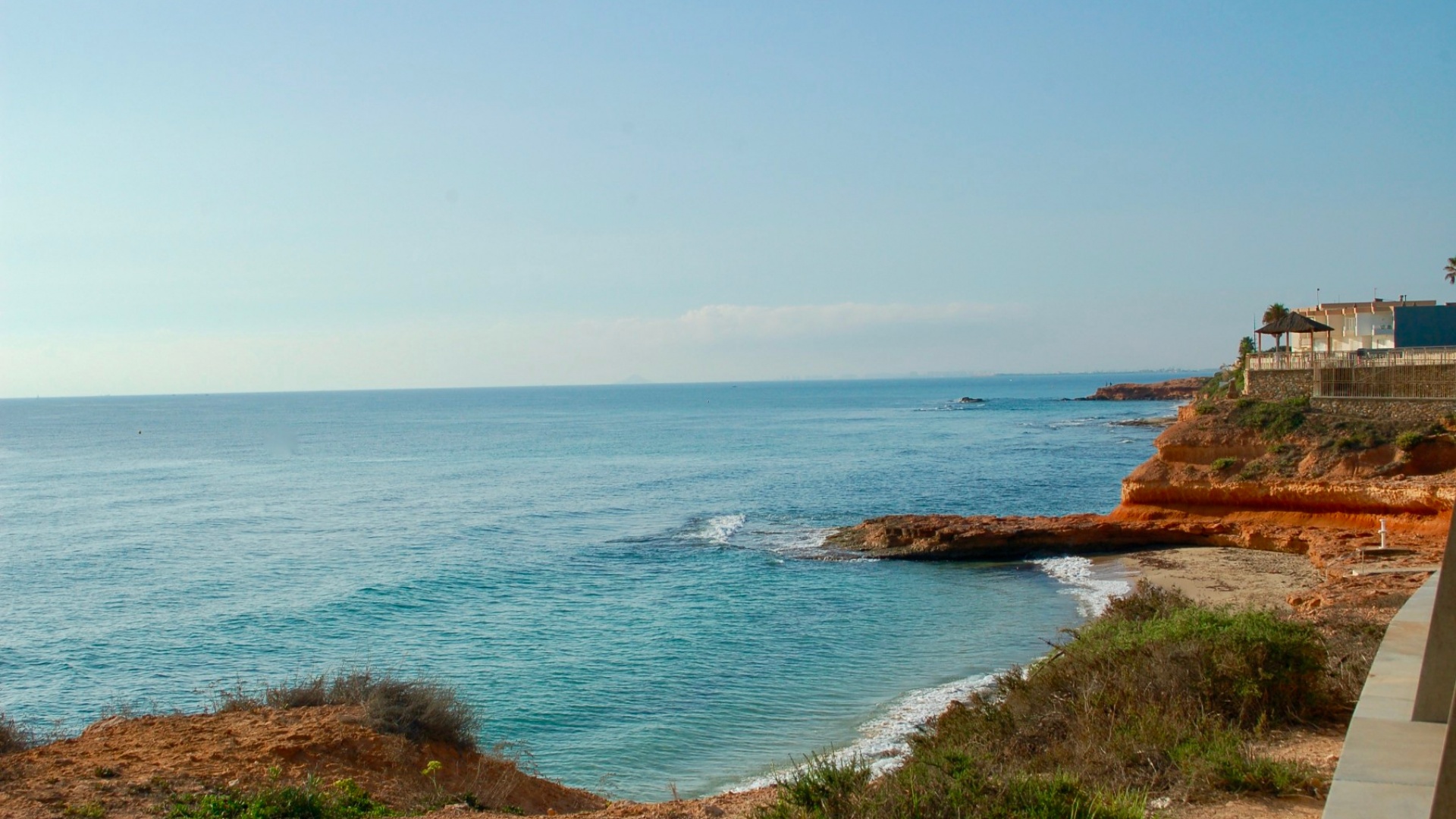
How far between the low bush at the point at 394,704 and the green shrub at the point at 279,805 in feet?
8.04

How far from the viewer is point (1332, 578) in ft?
70.1

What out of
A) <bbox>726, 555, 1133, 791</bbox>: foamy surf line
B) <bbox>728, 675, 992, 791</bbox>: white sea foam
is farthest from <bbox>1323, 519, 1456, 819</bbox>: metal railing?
<bbox>728, 675, 992, 791</bbox>: white sea foam

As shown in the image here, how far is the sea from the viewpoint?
57.6 ft

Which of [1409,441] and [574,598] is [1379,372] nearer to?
[1409,441]

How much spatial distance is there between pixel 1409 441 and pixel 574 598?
86.8 feet

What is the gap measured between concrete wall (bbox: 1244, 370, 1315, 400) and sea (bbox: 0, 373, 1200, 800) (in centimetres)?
871

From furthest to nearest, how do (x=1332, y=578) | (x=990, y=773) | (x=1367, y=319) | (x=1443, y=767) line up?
(x=1367, y=319) < (x=1332, y=578) < (x=990, y=773) < (x=1443, y=767)

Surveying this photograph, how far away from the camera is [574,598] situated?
2752 centimetres

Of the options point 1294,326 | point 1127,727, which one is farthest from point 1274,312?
point 1127,727

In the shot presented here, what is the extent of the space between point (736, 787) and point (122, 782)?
771 cm

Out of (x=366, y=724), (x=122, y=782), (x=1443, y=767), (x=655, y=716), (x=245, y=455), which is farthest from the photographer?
(x=245, y=455)

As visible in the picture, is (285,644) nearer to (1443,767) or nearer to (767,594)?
(767,594)

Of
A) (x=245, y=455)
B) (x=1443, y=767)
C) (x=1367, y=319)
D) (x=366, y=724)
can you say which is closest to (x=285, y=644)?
(x=366, y=724)

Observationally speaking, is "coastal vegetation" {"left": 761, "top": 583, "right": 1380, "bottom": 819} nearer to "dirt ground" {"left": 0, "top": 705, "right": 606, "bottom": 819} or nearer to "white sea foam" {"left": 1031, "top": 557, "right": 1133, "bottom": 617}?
"dirt ground" {"left": 0, "top": 705, "right": 606, "bottom": 819}
